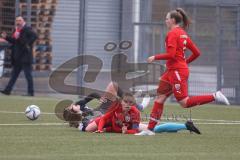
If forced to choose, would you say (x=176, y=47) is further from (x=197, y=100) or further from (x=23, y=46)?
(x=23, y=46)

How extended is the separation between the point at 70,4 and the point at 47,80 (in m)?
2.51

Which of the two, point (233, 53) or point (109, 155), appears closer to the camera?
point (109, 155)

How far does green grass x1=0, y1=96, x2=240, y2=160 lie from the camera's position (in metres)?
10.9

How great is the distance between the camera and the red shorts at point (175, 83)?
13.8 meters

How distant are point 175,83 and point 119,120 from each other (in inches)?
45.9

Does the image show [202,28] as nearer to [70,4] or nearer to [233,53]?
[233,53]

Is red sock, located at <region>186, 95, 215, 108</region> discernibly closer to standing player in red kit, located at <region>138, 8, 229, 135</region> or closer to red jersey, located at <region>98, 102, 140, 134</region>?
standing player in red kit, located at <region>138, 8, 229, 135</region>

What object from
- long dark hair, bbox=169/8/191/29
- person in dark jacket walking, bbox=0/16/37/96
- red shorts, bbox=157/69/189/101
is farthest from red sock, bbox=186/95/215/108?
person in dark jacket walking, bbox=0/16/37/96

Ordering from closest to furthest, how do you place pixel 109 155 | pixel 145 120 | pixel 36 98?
pixel 109 155
pixel 145 120
pixel 36 98

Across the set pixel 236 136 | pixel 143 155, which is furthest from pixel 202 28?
pixel 143 155

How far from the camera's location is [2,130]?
1447 centimetres

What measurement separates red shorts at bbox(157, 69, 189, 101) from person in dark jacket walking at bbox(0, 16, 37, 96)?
11.5 metres

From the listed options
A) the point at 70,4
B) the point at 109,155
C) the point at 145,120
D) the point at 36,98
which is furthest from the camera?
the point at 70,4

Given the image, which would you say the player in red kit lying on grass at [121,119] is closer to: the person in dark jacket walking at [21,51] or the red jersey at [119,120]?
the red jersey at [119,120]
